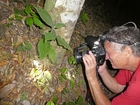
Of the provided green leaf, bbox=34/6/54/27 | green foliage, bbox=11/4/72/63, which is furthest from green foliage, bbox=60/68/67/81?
green leaf, bbox=34/6/54/27

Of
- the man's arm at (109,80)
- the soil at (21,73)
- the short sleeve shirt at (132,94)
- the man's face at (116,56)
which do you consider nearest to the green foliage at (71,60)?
the soil at (21,73)

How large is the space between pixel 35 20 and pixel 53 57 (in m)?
0.55

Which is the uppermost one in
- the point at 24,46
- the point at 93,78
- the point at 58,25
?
the point at 58,25

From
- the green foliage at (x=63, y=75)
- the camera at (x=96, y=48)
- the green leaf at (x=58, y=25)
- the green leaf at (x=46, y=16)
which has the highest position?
the green leaf at (x=46, y=16)

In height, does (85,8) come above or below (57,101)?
above

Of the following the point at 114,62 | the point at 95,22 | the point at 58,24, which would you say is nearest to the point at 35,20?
the point at 58,24

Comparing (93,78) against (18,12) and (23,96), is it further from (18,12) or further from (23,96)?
(18,12)

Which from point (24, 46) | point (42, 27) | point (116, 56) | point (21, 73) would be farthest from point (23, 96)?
point (116, 56)

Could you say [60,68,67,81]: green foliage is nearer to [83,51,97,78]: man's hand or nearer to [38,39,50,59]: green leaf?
[83,51,97,78]: man's hand

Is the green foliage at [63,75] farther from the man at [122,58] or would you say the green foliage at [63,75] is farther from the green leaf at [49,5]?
the green leaf at [49,5]

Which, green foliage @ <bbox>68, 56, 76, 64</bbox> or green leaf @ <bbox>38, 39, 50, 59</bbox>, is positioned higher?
green leaf @ <bbox>38, 39, 50, 59</bbox>

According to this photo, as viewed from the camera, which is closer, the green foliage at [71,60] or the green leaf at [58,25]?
the green leaf at [58,25]

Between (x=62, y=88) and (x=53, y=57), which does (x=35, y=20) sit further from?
(x=62, y=88)

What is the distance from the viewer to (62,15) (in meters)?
2.24
